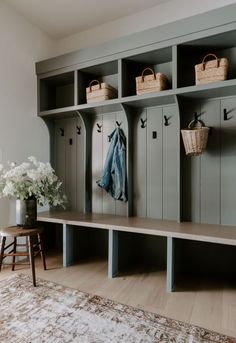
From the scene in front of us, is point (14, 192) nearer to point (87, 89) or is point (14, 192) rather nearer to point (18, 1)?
point (87, 89)

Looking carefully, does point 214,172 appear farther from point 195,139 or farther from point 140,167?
point 140,167

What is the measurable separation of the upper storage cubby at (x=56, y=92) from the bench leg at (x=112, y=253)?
185cm

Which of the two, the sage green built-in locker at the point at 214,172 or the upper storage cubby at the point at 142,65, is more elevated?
the upper storage cubby at the point at 142,65

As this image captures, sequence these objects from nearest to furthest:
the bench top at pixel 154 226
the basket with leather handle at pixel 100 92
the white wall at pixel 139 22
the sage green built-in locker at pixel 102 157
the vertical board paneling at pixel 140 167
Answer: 1. the bench top at pixel 154 226
2. the white wall at pixel 139 22
3. the basket with leather handle at pixel 100 92
4. the vertical board paneling at pixel 140 167
5. the sage green built-in locker at pixel 102 157

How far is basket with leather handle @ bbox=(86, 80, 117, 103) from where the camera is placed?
2.78 metres

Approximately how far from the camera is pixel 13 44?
294cm

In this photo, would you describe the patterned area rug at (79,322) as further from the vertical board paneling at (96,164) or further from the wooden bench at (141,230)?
the vertical board paneling at (96,164)

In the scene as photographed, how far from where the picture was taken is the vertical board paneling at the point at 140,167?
2.89m

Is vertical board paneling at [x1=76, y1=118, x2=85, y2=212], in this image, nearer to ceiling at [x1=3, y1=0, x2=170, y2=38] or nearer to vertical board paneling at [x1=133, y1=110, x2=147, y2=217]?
vertical board paneling at [x1=133, y1=110, x2=147, y2=217]

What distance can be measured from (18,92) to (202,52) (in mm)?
2101

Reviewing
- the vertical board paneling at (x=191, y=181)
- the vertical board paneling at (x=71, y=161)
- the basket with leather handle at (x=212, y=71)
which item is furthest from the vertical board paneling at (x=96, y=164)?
the basket with leather handle at (x=212, y=71)

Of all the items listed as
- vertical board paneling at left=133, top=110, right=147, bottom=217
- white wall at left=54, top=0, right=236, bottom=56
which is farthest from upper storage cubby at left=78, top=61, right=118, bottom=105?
vertical board paneling at left=133, top=110, right=147, bottom=217

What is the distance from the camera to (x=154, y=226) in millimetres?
2395

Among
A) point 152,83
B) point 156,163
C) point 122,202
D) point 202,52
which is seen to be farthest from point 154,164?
point 202,52
